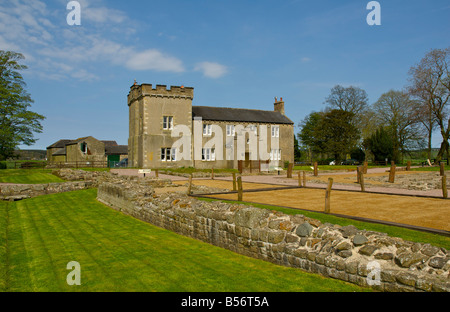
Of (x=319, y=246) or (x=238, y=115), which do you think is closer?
(x=319, y=246)

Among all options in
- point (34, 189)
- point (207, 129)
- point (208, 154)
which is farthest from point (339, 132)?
point (34, 189)

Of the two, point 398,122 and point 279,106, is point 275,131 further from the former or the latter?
point 398,122

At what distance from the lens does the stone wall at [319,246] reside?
5129 mm

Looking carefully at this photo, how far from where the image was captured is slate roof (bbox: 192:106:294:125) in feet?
159

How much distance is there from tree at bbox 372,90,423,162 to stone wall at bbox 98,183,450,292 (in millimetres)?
55900

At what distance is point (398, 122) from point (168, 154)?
41598 mm

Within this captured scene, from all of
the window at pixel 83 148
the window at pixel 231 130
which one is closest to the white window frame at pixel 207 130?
the window at pixel 231 130

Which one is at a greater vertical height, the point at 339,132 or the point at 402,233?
the point at 339,132

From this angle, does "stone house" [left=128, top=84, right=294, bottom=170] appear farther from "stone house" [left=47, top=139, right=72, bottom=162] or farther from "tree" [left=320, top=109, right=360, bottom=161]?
"stone house" [left=47, top=139, right=72, bottom=162]

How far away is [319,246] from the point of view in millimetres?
6500

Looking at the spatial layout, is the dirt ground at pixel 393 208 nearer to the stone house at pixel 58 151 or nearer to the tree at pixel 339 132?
the tree at pixel 339 132

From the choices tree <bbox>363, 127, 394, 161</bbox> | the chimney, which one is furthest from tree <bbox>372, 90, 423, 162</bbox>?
the chimney

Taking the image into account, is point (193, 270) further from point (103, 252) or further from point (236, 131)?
point (236, 131)
